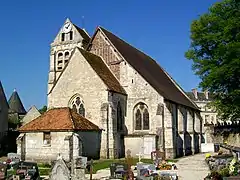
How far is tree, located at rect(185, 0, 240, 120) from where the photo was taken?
29.1 meters

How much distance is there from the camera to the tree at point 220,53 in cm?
2906

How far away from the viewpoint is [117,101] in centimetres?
3136

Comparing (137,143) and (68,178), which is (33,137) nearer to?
(137,143)

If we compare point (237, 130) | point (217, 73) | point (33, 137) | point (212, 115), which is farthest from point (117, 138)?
point (212, 115)

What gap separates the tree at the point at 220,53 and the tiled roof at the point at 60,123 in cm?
1129

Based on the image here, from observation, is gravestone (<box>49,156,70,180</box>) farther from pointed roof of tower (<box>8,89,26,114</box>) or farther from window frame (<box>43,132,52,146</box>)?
pointed roof of tower (<box>8,89,26,114</box>)

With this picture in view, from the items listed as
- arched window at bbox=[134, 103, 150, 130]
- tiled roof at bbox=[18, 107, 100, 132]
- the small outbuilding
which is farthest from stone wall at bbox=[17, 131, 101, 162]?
arched window at bbox=[134, 103, 150, 130]

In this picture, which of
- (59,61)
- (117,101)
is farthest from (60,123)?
(59,61)

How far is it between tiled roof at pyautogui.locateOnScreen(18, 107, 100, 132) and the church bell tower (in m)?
18.8

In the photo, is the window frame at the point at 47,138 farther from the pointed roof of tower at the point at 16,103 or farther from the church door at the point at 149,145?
the pointed roof of tower at the point at 16,103

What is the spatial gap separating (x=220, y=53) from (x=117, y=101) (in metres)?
9.93

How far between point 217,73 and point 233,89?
275 centimetres

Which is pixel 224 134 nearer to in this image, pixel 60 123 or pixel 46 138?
pixel 60 123

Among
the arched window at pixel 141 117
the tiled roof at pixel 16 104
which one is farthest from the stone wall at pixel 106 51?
the tiled roof at pixel 16 104
